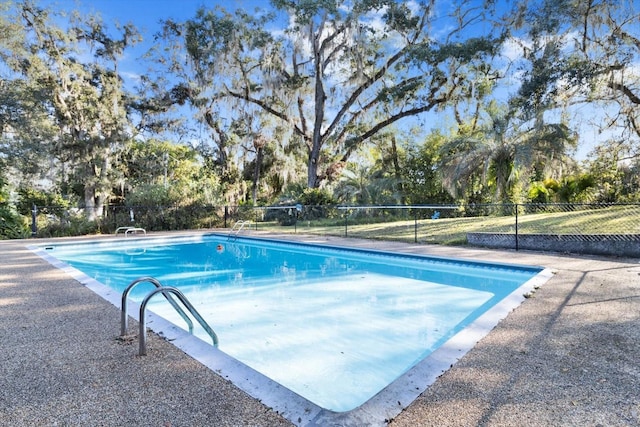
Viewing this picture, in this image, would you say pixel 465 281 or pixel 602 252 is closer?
pixel 465 281

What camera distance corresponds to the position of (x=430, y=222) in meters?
12.1

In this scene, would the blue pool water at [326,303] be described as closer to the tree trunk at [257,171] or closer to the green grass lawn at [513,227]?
the green grass lawn at [513,227]

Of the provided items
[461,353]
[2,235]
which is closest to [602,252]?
[461,353]

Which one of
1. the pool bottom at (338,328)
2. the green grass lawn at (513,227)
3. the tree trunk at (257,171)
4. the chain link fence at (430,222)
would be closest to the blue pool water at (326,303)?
the pool bottom at (338,328)

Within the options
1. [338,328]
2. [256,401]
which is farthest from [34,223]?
[256,401]

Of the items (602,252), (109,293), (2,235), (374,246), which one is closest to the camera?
(109,293)

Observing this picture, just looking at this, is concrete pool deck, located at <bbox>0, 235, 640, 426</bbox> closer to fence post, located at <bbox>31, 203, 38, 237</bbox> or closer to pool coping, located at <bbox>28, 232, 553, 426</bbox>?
pool coping, located at <bbox>28, 232, 553, 426</bbox>

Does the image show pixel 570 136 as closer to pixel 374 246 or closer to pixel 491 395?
pixel 374 246

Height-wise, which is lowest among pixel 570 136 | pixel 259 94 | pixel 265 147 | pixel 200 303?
pixel 200 303

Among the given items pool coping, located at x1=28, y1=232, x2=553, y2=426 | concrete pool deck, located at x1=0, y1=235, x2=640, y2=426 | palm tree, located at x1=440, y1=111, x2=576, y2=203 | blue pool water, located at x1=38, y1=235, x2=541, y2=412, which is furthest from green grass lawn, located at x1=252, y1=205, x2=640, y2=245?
pool coping, located at x1=28, y1=232, x2=553, y2=426

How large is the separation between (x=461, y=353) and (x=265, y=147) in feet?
63.6

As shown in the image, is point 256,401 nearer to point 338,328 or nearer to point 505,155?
point 338,328

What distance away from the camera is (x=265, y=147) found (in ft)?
67.9

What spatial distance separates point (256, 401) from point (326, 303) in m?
3.20
